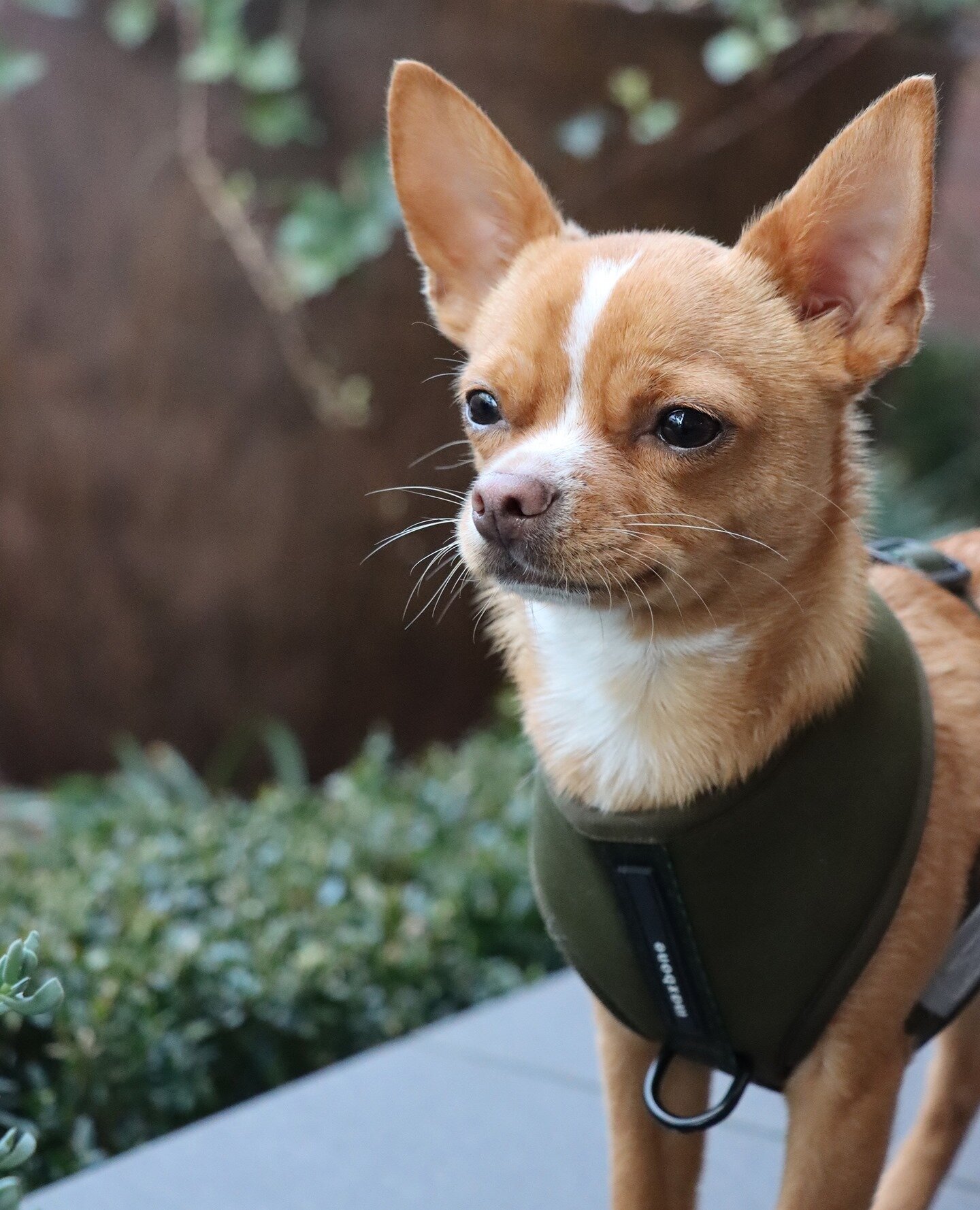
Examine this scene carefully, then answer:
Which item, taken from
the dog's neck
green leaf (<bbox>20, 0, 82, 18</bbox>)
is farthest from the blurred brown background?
the dog's neck

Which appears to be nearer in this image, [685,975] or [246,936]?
[685,975]

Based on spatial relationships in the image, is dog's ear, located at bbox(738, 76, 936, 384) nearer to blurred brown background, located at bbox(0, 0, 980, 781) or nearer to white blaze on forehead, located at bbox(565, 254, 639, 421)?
white blaze on forehead, located at bbox(565, 254, 639, 421)

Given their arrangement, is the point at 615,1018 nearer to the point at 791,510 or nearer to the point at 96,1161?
the point at 791,510

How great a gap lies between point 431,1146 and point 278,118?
3.61 meters

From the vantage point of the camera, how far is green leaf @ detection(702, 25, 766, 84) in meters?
4.82

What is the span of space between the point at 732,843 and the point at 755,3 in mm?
4049

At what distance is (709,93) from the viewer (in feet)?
16.9

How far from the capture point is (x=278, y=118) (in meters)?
4.88

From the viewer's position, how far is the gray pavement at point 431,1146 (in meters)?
2.52

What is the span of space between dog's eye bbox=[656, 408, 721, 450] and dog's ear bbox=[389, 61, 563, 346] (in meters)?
0.52

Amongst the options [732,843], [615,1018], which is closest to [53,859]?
[615,1018]

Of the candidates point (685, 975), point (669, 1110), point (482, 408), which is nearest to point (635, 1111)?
point (669, 1110)

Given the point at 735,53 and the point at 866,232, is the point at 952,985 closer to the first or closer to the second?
the point at 866,232

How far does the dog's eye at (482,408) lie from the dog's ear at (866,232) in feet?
1.35
